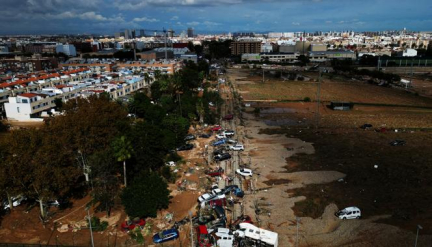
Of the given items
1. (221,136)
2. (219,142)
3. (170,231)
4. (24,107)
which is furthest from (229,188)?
(24,107)

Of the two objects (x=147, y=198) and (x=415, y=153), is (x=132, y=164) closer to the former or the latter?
(x=147, y=198)

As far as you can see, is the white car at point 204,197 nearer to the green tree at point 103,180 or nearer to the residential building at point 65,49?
the green tree at point 103,180

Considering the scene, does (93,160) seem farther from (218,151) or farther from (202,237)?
(218,151)

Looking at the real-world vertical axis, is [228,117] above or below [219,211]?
above

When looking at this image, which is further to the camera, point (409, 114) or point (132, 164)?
point (409, 114)

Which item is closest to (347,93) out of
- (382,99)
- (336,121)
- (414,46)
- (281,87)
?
(382,99)

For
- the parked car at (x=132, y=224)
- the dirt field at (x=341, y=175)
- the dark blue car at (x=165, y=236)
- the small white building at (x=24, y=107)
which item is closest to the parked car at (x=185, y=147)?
the dirt field at (x=341, y=175)
